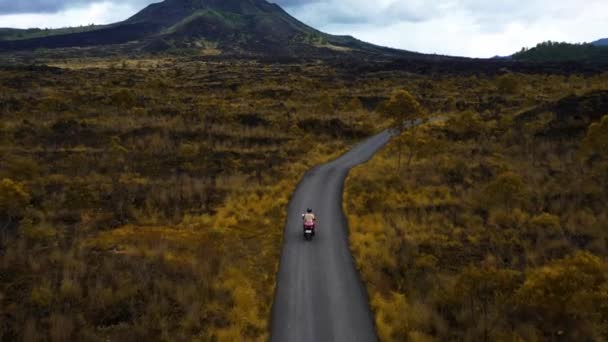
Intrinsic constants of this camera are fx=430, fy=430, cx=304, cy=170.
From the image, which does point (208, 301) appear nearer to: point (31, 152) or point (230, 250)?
point (230, 250)

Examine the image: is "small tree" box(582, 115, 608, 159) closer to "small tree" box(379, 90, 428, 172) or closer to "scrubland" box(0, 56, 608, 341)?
"scrubland" box(0, 56, 608, 341)

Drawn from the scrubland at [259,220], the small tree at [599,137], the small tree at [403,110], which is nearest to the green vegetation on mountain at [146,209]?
the scrubland at [259,220]

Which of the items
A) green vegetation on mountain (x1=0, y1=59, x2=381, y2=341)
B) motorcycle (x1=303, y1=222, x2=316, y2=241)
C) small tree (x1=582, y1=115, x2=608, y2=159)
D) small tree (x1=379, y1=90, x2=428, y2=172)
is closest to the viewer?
green vegetation on mountain (x1=0, y1=59, x2=381, y2=341)

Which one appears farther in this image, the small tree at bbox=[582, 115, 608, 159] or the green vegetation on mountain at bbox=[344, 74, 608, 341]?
the small tree at bbox=[582, 115, 608, 159]

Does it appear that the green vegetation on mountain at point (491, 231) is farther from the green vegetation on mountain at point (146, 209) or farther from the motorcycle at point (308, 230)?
the green vegetation on mountain at point (146, 209)

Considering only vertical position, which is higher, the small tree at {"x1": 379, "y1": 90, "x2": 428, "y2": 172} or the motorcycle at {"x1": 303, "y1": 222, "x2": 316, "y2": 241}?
the small tree at {"x1": 379, "y1": 90, "x2": 428, "y2": 172}

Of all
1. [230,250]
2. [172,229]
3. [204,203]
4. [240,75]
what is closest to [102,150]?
[204,203]

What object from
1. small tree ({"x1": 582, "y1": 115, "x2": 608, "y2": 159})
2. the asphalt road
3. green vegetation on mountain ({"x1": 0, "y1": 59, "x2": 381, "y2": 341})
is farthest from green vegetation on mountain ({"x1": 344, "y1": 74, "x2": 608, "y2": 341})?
green vegetation on mountain ({"x1": 0, "y1": 59, "x2": 381, "y2": 341})
